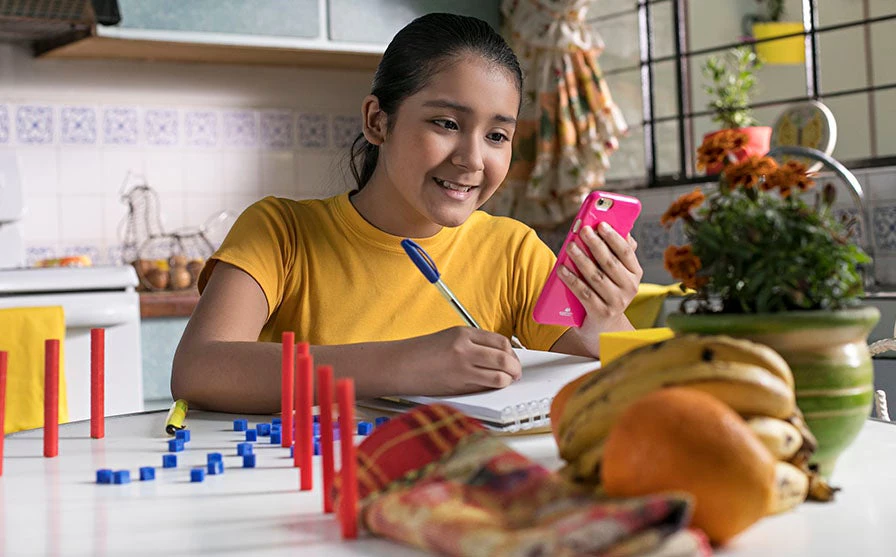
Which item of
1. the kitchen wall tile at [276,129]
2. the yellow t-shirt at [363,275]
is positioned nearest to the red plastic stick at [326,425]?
the yellow t-shirt at [363,275]

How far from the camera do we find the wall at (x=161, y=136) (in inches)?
121

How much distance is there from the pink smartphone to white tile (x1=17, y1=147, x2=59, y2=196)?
2.25 meters

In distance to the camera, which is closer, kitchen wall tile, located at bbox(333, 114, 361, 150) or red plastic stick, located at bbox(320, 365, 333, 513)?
red plastic stick, located at bbox(320, 365, 333, 513)

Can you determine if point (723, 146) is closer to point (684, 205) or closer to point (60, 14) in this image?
point (684, 205)

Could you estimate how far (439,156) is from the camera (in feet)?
4.53

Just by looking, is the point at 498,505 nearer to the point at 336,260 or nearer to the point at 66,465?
A: the point at 66,465

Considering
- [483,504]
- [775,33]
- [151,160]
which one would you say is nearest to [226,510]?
[483,504]

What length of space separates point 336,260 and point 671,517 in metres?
1.07

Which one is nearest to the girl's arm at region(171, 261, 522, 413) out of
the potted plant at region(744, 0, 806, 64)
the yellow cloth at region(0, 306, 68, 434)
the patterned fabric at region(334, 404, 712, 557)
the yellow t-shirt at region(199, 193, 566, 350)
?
the yellow t-shirt at region(199, 193, 566, 350)

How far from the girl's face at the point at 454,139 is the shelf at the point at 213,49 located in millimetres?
1666

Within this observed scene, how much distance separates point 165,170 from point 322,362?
90.9 inches

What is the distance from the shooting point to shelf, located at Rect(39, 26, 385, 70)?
9.53ft

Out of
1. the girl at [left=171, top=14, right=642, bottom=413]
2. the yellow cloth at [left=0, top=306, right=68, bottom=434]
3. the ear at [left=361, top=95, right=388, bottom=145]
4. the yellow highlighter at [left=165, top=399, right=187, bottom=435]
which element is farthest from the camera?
the yellow cloth at [left=0, top=306, right=68, bottom=434]

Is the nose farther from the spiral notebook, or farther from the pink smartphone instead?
the spiral notebook
